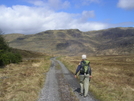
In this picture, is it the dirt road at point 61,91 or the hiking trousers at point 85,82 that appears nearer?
the dirt road at point 61,91

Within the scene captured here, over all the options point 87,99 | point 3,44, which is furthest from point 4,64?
point 87,99

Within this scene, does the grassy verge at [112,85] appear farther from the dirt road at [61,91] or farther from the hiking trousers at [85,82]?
the dirt road at [61,91]

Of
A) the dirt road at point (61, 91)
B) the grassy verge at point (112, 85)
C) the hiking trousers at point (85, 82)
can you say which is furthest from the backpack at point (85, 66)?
the grassy verge at point (112, 85)

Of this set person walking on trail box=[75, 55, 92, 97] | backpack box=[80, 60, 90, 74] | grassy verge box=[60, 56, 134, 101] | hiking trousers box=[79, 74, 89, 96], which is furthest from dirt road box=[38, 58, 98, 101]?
backpack box=[80, 60, 90, 74]

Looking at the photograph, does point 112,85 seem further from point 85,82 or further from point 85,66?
point 85,66

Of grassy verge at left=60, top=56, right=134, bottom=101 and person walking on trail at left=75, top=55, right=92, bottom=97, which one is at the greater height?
person walking on trail at left=75, top=55, right=92, bottom=97

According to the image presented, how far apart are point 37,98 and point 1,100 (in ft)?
6.68

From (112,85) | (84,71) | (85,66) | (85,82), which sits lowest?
(112,85)

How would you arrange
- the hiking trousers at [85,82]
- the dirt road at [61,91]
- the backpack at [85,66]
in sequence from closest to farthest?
the dirt road at [61,91] → the backpack at [85,66] → the hiking trousers at [85,82]

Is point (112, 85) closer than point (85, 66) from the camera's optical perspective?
No

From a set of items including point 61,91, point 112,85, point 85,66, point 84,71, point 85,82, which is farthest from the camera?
point 112,85

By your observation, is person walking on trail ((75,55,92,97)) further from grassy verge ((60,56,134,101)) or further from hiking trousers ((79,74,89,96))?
grassy verge ((60,56,134,101))

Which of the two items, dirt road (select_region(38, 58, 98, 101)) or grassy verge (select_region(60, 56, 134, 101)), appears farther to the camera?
grassy verge (select_region(60, 56, 134, 101))

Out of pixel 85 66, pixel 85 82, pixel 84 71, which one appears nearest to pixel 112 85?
pixel 85 82
